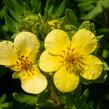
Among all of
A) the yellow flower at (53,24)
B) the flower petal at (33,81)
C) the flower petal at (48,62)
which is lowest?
the flower petal at (33,81)

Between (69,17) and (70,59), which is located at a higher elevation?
(69,17)

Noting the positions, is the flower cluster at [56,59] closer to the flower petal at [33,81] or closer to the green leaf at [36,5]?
the flower petal at [33,81]

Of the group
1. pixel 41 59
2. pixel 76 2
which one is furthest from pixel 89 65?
pixel 76 2

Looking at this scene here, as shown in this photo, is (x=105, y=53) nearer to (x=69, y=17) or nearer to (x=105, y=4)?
(x=105, y=4)

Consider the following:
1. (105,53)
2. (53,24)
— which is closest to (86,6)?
(105,53)

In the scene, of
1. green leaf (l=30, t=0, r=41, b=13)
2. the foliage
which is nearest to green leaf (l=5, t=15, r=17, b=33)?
the foliage

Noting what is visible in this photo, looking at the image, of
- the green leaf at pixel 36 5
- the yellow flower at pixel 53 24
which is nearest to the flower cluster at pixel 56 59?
the yellow flower at pixel 53 24

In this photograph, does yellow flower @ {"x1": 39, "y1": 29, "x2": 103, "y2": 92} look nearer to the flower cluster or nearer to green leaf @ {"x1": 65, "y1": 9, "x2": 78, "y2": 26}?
the flower cluster
